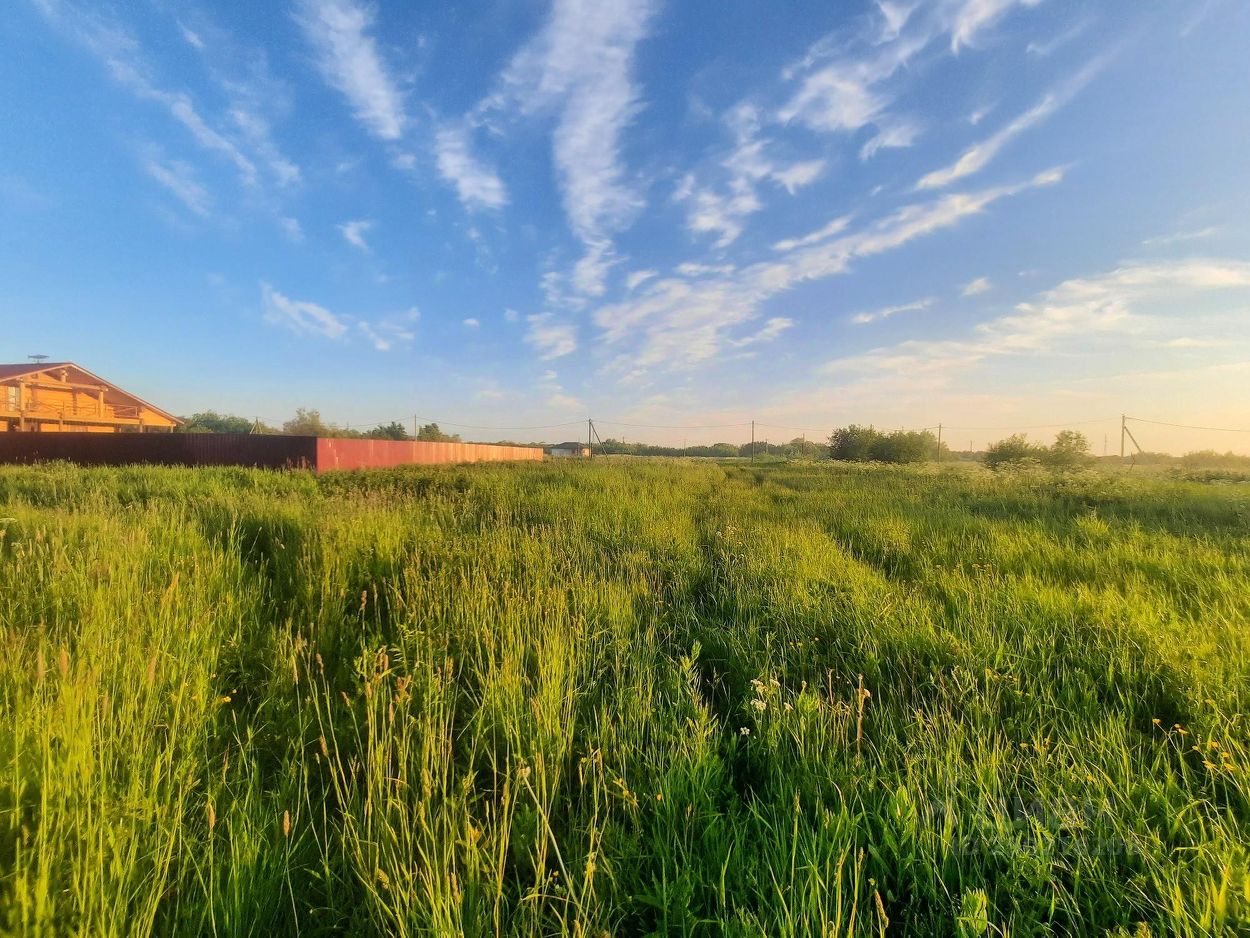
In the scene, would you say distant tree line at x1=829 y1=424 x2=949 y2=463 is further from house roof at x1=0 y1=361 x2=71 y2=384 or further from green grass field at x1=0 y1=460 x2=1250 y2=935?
house roof at x1=0 y1=361 x2=71 y2=384

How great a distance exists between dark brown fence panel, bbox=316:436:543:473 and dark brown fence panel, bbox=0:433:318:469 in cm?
60

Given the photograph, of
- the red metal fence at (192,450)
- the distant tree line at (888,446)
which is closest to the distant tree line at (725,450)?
the distant tree line at (888,446)

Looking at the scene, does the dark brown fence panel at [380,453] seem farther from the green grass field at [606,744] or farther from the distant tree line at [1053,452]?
the distant tree line at [1053,452]

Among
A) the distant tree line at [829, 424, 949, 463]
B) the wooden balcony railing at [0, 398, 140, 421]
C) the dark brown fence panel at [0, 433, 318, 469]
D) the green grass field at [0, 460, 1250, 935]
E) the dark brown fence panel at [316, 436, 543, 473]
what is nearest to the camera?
the green grass field at [0, 460, 1250, 935]

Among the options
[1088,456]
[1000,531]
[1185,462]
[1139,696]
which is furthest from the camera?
[1088,456]

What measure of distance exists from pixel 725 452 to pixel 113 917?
69667mm

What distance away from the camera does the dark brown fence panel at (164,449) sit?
15.7m

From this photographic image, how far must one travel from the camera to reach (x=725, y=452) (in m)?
68.8

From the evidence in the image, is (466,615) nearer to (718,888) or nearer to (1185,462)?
(718,888)

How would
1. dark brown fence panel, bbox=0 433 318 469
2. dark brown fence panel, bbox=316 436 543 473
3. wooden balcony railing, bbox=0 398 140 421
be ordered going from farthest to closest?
wooden balcony railing, bbox=0 398 140 421 < dark brown fence panel, bbox=316 436 543 473 < dark brown fence panel, bbox=0 433 318 469

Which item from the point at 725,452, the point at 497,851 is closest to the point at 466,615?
the point at 497,851

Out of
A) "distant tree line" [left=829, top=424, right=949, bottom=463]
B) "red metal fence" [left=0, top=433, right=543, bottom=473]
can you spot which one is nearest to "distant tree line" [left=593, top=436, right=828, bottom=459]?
"distant tree line" [left=829, top=424, right=949, bottom=463]

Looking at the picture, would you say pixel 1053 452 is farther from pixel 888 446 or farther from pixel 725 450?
pixel 725 450

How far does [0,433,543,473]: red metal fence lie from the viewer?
51.4ft
